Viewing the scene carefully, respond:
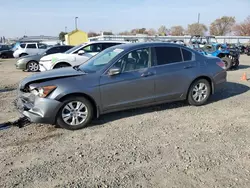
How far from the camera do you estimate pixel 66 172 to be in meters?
3.31

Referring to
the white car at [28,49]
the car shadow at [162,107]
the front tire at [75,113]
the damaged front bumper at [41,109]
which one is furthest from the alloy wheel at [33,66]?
the front tire at [75,113]

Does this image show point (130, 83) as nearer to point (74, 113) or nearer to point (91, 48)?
point (74, 113)

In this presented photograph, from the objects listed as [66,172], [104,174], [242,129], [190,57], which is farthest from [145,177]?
[190,57]

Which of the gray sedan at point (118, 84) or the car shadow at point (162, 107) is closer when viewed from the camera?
the gray sedan at point (118, 84)

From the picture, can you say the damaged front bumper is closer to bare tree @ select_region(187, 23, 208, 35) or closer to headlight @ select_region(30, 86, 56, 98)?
headlight @ select_region(30, 86, 56, 98)

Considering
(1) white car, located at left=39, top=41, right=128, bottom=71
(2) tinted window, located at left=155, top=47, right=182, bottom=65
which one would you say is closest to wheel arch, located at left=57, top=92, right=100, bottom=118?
(2) tinted window, located at left=155, top=47, right=182, bottom=65

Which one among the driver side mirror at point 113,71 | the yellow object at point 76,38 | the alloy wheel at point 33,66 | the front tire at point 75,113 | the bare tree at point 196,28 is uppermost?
the bare tree at point 196,28

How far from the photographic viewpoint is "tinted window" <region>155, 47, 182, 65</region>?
5.57 metres

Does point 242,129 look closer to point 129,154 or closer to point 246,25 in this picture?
point 129,154

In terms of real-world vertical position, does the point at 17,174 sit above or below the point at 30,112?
below

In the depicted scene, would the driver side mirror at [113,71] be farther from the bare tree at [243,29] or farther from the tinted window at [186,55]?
the bare tree at [243,29]

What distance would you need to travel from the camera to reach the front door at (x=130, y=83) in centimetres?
493

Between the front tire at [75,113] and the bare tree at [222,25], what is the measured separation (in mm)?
81552

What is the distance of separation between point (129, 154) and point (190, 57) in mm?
3227
